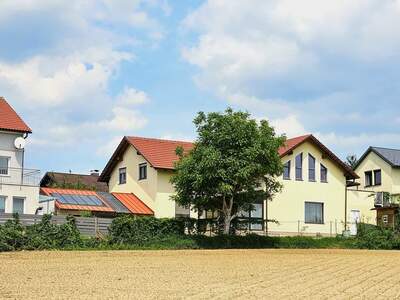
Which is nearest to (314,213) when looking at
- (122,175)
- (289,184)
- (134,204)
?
(289,184)

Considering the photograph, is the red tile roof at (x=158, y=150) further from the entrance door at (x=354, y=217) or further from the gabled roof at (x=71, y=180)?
the gabled roof at (x=71, y=180)

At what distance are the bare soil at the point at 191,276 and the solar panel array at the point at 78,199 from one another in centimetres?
1443

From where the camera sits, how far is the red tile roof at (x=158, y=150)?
48969 mm

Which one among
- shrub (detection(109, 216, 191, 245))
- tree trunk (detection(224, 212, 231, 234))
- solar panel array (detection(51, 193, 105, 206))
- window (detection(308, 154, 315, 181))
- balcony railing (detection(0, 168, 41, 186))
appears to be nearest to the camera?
shrub (detection(109, 216, 191, 245))

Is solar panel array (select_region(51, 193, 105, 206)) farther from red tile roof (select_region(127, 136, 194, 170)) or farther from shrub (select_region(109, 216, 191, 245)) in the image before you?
shrub (select_region(109, 216, 191, 245))

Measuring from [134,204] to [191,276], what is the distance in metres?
27.5

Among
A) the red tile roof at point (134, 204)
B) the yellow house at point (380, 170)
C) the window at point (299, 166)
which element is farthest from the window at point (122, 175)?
the yellow house at point (380, 170)

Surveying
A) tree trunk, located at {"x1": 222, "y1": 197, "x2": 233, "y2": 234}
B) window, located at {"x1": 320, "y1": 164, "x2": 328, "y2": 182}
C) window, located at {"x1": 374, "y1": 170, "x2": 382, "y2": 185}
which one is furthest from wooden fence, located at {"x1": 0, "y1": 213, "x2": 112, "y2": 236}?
window, located at {"x1": 374, "y1": 170, "x2": 382, "y2": 185}

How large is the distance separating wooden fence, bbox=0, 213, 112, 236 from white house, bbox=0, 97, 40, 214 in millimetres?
7856

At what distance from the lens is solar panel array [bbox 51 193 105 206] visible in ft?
154

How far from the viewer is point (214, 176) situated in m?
37.5

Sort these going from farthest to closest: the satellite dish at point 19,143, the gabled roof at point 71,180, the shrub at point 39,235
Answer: the gabled roof at point 71,180 < the satellite dish at point 19,143 < the shrub at point 39,235

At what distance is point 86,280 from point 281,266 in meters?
8.56

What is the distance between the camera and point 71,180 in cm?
7050
